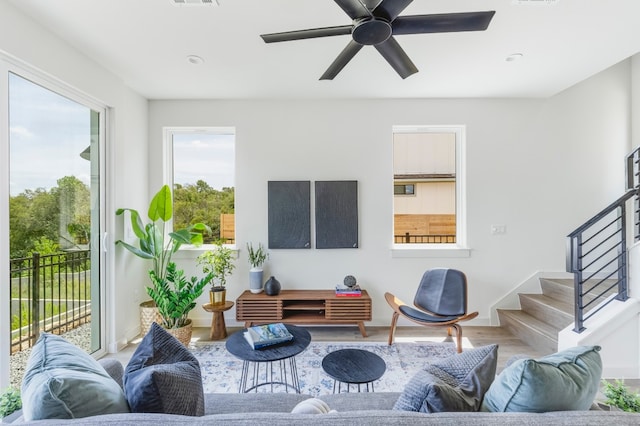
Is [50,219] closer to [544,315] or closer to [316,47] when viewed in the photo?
[316,47]

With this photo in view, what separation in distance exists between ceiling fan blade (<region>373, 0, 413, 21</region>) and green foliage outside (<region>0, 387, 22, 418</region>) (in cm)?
218

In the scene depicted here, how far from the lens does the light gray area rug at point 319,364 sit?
88.4 inches

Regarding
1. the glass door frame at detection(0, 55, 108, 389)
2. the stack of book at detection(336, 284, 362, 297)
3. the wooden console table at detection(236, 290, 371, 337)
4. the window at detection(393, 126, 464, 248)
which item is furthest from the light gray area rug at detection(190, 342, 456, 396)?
the window at detection(393, 126, 464, 248)

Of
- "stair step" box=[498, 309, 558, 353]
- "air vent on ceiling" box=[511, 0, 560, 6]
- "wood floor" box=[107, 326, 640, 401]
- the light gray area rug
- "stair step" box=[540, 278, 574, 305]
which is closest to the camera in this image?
"air vent on ceiling" box=[511, 0, 560, 6]

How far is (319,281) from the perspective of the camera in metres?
3.42

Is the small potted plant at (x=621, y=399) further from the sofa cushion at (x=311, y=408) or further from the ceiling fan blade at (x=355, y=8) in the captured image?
the ceiling fan blade at (x=355, y=8)

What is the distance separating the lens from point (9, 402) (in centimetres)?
104

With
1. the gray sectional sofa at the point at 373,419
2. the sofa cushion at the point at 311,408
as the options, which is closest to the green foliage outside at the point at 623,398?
the gray sectional sofa at the point at 373,419

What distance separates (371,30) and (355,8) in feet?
0.45

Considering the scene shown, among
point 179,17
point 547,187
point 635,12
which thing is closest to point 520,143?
point 547,187

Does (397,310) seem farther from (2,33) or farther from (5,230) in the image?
(2,33)

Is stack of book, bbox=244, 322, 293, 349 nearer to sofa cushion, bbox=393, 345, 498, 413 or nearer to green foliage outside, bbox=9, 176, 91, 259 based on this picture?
sofa cushion, bbox=393, 345, 498, 413

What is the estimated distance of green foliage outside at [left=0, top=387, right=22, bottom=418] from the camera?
1.03 m

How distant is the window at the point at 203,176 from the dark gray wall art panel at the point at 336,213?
1.13m
